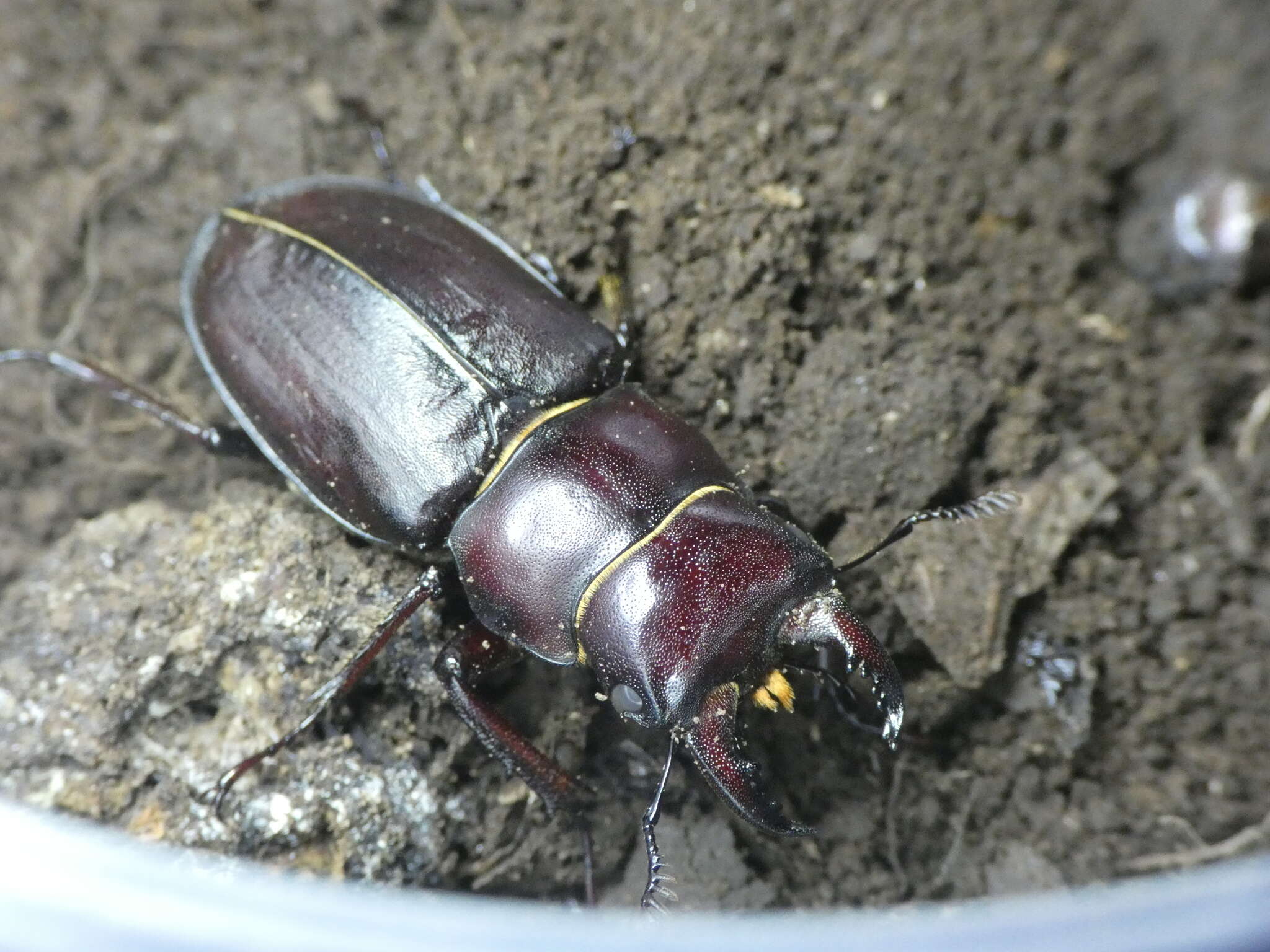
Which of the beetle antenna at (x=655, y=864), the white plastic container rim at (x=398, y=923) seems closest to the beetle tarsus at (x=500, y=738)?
the beetle antenna at (x=655, y=864)

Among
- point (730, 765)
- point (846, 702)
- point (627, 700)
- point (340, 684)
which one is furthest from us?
point (846, 702)

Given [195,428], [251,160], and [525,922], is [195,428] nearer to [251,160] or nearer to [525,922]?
[251,160]

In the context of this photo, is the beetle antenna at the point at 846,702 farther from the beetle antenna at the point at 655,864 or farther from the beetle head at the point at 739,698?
the beetle antenna at the point at 655,864

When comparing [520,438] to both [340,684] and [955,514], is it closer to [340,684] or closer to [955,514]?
[340,684]

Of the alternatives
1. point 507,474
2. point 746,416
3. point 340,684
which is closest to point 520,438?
point 507,474

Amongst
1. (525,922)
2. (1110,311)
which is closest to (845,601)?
(525,922)

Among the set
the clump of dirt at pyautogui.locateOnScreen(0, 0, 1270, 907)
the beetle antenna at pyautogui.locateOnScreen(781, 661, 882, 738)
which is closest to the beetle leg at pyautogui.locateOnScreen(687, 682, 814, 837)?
the beetle antenna at pyautogui.locateOnScreen(781, 661, 882, 738)
